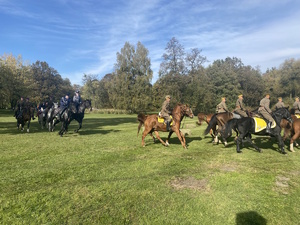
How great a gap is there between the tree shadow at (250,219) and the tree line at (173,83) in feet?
116

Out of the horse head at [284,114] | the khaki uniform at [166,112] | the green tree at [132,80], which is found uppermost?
the green tree at [132,80]

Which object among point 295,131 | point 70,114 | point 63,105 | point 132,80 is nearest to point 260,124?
point 295,131

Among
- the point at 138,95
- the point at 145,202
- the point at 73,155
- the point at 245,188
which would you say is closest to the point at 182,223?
the point at 145,202

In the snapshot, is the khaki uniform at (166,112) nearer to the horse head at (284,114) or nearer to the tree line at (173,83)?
the horse head at (284,114)

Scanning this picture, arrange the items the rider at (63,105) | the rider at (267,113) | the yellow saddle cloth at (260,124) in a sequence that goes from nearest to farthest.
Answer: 1. the yellow saddle cloth at (260,124)
2. the rider at (267,113)
3. the rider at (63,105)

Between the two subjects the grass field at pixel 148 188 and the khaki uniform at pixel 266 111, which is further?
the khaki uniform at pixel 266 111

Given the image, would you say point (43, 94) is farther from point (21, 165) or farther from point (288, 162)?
point (288, 162)

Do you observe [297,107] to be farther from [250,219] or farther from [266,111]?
[250,219]

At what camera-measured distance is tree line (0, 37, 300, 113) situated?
1679 inches

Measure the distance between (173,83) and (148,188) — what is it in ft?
126

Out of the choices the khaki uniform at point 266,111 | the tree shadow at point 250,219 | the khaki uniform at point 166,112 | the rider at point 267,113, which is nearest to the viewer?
the tree shadow at point 250,219

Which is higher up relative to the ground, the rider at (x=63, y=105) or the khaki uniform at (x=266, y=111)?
the rider at (x=63, y=105)

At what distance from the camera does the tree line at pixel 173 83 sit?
140 feet

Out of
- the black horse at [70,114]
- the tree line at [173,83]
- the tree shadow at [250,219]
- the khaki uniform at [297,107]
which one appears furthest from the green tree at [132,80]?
the tree shadow at [250,219]
